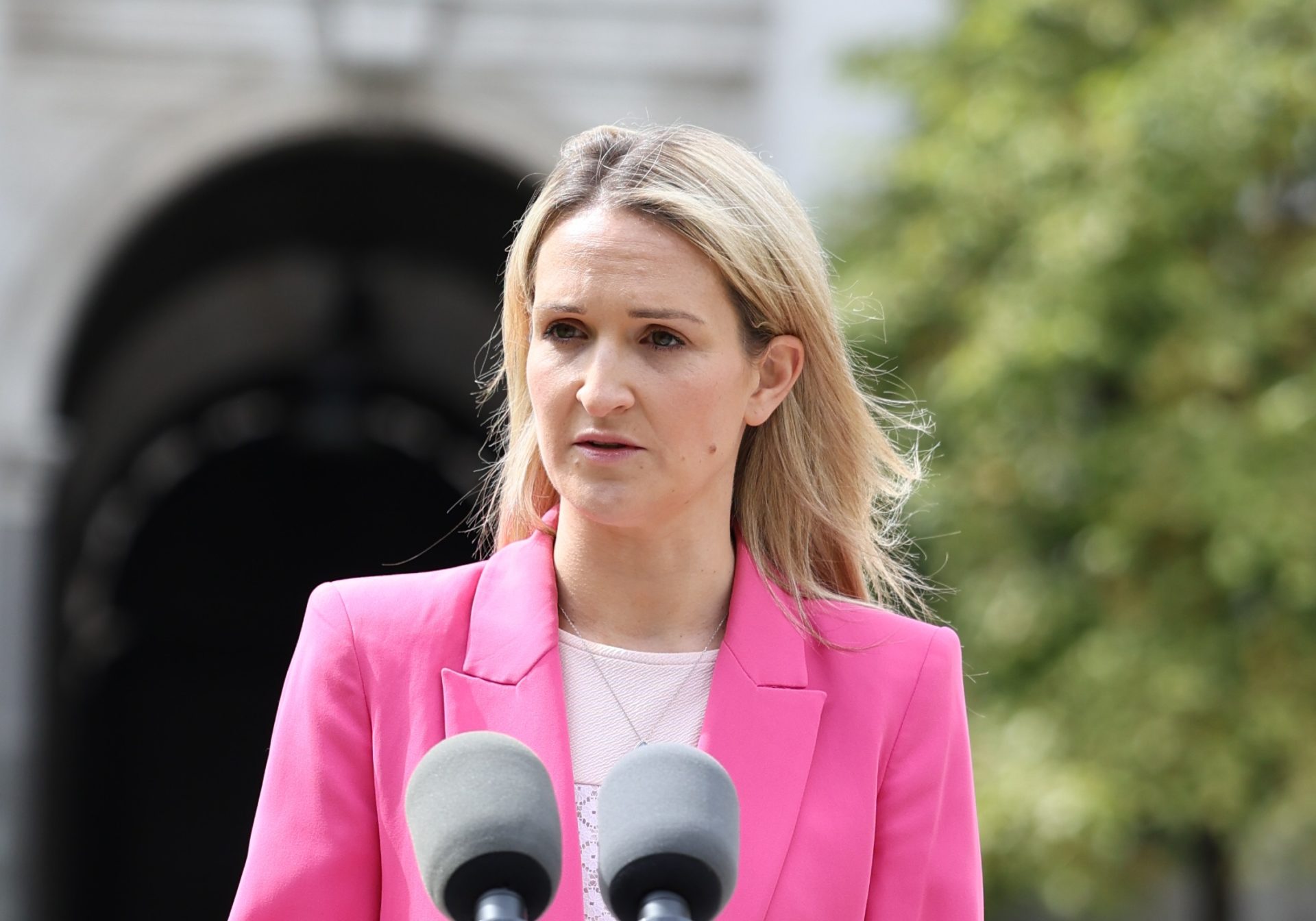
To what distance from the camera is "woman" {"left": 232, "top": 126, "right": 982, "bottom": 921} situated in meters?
2.38

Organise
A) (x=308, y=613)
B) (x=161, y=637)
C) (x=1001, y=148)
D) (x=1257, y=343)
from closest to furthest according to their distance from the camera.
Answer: (x=308, y=613) < (x=1257, y=343) < (x=1001, y=148) < (x=161, y=637)

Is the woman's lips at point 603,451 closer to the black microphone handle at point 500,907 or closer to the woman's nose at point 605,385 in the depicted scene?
the woman's nose at point 605,385

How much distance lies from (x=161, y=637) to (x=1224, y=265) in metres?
21.7

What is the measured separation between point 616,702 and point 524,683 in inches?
4.9

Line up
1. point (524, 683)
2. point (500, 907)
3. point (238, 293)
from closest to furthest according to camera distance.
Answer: point (500, 907) < point (524, 683) < point (238, 293)

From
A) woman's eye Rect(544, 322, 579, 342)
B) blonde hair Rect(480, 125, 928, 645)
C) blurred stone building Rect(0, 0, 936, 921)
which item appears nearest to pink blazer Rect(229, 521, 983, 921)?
blonde hair Rect(480, 125, 928, 645)

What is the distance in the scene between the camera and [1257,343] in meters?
7.94

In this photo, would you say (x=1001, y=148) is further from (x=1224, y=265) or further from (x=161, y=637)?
(x=161, y=637)

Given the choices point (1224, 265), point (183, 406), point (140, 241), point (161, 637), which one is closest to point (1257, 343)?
point (1224, 265)

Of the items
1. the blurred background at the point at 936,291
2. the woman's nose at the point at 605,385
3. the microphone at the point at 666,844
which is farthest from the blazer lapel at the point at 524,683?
the blurred background at the point at 936,291

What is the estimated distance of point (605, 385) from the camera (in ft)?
7.72

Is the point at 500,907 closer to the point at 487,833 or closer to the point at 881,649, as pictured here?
the point at 487,833

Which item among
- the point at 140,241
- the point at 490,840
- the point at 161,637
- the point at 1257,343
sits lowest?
the point at 490,840

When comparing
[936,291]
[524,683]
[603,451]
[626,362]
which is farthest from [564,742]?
[936,291]
